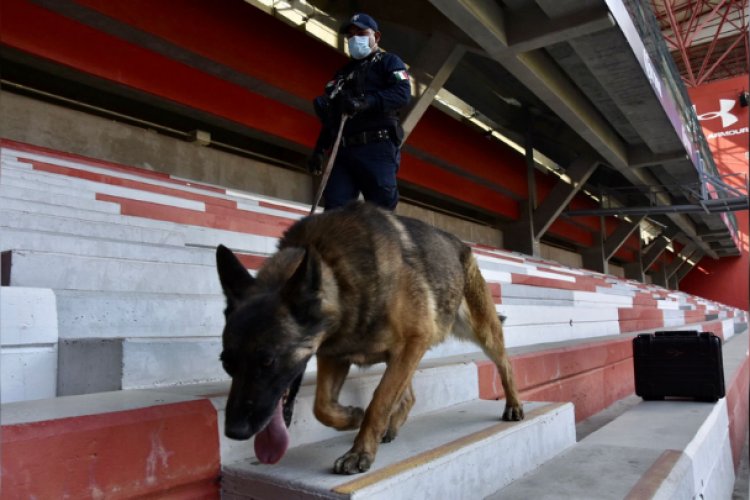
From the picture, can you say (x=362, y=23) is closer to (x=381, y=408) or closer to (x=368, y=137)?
(x=368, y=137)

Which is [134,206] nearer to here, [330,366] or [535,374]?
[330,366]

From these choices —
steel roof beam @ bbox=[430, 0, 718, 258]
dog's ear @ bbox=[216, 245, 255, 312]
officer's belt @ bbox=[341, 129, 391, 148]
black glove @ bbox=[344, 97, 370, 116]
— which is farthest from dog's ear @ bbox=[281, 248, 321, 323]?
steel roof beam @ bbox=[430, 0, 718, 258]

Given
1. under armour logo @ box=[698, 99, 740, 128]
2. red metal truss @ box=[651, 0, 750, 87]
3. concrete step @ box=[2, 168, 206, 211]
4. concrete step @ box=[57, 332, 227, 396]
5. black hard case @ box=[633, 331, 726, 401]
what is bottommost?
black hard case @ box=[633, 331, 726, 401]

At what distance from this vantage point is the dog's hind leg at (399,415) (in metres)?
1.84

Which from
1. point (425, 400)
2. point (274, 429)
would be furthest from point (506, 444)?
point (274, 429)

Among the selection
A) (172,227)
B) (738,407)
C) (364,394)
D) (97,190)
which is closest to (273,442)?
(364,394)

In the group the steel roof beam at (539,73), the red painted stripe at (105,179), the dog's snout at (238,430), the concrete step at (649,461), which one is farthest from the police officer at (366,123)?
the steel roof beam at (539,73)

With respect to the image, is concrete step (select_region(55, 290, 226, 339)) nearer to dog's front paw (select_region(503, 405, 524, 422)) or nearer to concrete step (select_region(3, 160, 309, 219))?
dog's front paw (select_region(503, 405, 524, 422))

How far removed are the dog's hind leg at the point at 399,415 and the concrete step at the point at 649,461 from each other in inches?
15.6

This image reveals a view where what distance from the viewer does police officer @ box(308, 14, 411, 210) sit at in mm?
2785

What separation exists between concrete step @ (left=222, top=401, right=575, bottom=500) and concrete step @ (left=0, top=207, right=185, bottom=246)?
1.53 m

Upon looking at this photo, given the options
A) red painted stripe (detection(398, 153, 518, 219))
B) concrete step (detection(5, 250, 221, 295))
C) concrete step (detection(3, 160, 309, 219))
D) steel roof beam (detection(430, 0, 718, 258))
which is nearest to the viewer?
concrete step (detection(5, 250, 221, 295))

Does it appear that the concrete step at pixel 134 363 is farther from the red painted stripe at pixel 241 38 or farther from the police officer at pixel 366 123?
the red painted stripe at pixel 241 38

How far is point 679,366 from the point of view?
3.82 meters
